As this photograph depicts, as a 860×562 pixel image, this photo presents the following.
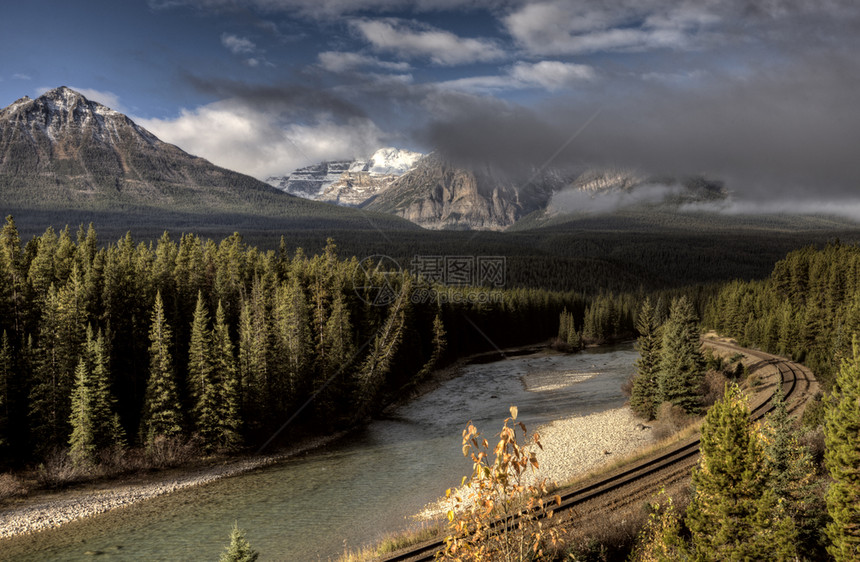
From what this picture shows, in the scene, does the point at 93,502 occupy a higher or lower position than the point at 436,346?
lower

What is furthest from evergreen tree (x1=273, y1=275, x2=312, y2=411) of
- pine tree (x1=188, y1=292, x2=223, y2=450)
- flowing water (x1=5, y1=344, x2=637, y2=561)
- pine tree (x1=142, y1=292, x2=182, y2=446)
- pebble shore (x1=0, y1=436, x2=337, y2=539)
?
pine tree (x1=142, y1=292, x2=182, y2=446)

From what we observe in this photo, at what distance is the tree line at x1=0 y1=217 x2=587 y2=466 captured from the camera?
40250 millimetres

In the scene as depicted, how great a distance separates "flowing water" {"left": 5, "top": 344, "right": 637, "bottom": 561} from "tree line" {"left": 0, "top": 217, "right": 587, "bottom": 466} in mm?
5995

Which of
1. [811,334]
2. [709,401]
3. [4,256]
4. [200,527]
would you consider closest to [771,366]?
[811,334]

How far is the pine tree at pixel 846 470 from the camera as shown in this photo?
15.4m

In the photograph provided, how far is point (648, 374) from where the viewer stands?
5106cm

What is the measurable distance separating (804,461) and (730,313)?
9337cm

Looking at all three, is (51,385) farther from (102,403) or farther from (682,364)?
(682,364)

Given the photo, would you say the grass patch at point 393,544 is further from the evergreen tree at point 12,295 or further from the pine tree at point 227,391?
the evergreen tree at point 12,295

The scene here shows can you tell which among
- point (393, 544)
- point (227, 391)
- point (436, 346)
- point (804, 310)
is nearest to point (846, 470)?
point (393, 544)

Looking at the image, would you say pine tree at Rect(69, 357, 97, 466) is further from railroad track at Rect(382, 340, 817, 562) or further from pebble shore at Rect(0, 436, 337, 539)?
railroad track at Rect(382, 340, 817, 562)

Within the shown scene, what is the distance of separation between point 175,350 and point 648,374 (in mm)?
44583

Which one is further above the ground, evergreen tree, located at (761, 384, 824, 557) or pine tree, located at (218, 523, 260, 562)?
evergreen tree, located at (761, 384, 824, 557)

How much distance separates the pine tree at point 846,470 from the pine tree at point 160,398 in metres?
41.8
